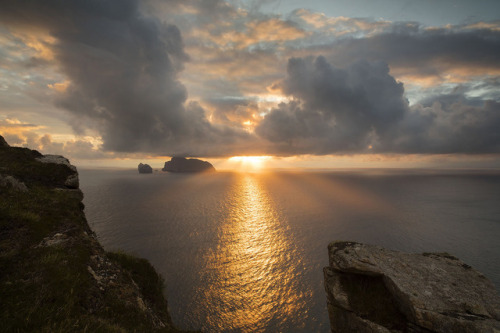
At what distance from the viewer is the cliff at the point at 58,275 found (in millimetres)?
7602

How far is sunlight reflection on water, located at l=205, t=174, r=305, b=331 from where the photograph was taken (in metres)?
29.9

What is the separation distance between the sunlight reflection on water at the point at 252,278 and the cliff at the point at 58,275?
1679 cm

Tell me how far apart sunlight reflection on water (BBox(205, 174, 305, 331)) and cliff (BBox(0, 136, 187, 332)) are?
55.1ft

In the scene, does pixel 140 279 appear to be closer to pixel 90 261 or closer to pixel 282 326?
pixel 90 261

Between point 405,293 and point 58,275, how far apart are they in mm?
23851

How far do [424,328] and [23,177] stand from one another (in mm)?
39260

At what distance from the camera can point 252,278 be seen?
38875 mm

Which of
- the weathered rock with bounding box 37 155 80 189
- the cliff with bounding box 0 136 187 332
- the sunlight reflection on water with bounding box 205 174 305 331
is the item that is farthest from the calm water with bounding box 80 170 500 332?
the weathered rock with bounding box 37 155 80 189

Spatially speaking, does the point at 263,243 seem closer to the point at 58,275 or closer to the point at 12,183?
the point at 58,275


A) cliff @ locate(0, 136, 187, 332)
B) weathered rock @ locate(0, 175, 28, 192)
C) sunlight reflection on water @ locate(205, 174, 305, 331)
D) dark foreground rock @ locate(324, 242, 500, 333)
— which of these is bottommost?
sunlight reflection on water @ locate(205, 174, 305, 331)

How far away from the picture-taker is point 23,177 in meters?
20.3

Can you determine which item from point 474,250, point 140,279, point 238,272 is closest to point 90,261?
point 140,279

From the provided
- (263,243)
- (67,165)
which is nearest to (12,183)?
(67,165)

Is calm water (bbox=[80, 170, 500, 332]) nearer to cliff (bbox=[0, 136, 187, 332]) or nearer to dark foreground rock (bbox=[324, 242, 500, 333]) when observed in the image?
dark foreground rock (bbox=[324, 242, 500, 333])
